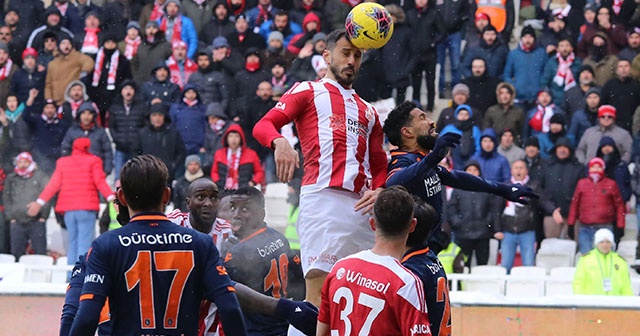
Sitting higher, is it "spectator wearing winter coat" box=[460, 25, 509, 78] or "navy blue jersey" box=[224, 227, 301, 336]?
"spectator wearing winter coat" box=[460, 25, 509, 78]

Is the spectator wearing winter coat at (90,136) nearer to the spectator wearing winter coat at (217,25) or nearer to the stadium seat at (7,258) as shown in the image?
the stadium seat at (7,258)

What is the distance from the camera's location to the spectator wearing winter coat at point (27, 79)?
18.1 meters

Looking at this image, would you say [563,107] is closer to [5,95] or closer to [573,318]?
[573,318]

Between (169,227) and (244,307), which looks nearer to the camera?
(169,227)

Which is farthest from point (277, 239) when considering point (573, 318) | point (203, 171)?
point (203, 171)

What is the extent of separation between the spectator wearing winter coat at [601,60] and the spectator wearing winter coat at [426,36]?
2.10 metres

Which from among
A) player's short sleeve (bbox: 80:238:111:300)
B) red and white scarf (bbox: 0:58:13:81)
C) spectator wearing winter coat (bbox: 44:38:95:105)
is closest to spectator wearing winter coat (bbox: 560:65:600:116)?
spectator wearing winter coat (bbox: 44:38:95:105)

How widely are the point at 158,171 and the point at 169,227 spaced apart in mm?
293

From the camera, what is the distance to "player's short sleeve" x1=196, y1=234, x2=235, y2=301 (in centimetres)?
623

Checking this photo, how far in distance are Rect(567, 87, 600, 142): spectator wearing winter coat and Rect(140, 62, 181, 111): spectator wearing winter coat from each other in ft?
17.9

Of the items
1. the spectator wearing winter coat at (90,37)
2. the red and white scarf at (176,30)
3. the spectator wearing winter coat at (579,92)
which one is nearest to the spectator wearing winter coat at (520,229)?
the spectator wearing winter coat at (579,92)

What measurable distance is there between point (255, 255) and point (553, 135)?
25.6 feet

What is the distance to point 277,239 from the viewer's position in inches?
375

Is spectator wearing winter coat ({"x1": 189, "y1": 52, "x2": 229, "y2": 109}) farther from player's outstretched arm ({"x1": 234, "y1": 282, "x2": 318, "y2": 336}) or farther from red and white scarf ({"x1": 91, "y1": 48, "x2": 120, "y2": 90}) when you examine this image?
player's outstretched arm ({"x1": 234, "y1": 282, "x2": 318, "y2": 336})
